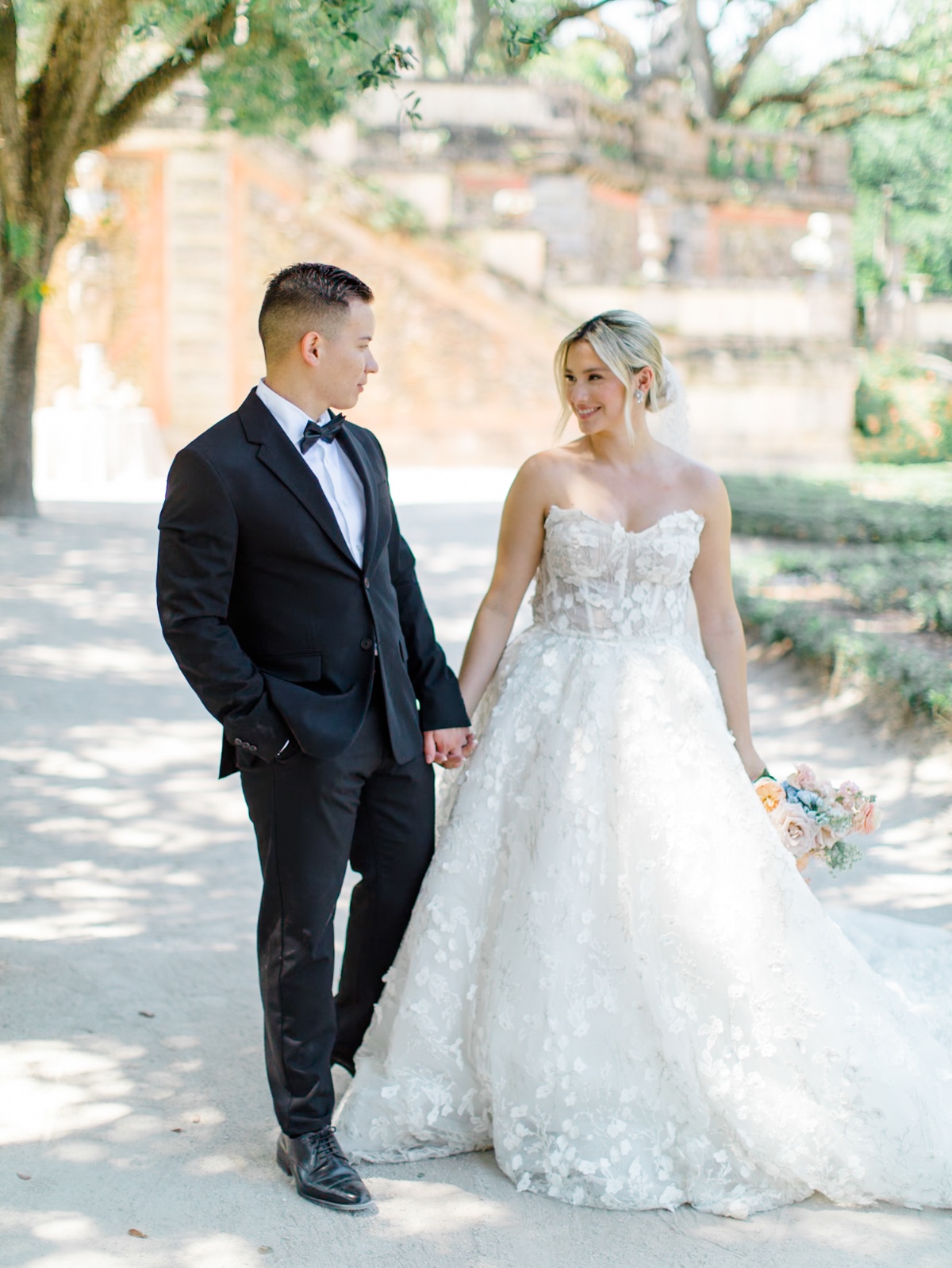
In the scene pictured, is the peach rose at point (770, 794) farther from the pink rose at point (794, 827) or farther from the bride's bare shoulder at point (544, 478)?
the bride's bare shoulder at point (544, 478)

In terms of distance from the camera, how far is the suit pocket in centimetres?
287

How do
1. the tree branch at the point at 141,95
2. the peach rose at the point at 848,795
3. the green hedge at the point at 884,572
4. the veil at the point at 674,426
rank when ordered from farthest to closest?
the green hedge at the point at 884,572 → the tree branch at the point at 141,95 → the veil at the point at 674,426 → the peach rose at the point at 848,795

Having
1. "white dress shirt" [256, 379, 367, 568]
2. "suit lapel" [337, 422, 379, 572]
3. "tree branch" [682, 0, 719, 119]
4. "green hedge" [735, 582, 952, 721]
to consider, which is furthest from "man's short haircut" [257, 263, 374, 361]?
"tree branch" [682, 0, 719, 119]

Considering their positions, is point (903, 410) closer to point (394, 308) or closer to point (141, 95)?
point (394, 308)

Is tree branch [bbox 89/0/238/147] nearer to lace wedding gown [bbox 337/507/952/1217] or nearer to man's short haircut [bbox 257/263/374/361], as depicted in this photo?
man's short haircut [bbox 257/263/374/361]

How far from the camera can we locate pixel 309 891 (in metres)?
2.91

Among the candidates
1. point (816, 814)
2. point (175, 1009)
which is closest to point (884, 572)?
point (816, 814)

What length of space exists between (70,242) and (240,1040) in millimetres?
15496

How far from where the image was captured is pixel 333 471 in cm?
297

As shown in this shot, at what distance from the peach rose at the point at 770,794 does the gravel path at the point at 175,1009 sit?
93cm

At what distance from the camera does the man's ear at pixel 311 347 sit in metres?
2.86

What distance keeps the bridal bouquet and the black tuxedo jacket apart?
99 centimetres

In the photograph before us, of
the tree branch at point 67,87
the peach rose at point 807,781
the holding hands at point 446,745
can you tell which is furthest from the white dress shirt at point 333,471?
the tree branch at point 67,87

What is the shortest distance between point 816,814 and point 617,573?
817mm
